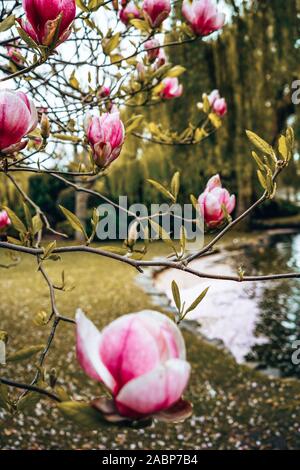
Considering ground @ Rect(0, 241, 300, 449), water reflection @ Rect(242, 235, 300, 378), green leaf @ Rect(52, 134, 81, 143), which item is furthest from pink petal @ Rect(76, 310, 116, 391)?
water reflection @ Rect(242, 235, 300, 378)

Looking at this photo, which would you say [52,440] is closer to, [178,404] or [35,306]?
[178,404]

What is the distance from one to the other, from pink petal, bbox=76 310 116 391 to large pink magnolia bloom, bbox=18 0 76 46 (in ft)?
0.88

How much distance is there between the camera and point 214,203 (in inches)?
27.2

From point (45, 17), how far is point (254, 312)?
11.3 feet

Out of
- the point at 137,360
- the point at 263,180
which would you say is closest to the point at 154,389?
the point at 137,360

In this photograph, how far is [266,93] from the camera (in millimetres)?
6512

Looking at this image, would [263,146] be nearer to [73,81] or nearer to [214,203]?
[214,203]

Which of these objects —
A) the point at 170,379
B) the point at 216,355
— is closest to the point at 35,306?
the point at 216,355

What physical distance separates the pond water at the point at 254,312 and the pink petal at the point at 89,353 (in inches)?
75.9

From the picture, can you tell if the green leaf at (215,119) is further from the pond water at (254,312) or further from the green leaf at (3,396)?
the pond water at (254,312)

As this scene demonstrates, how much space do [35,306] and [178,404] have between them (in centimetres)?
398

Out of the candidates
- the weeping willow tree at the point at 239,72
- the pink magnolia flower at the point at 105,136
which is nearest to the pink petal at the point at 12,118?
the pink magnolia flower at the point at 105,136

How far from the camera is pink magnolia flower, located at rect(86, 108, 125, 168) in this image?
1.98ft

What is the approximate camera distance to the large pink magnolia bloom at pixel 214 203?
0.69m
